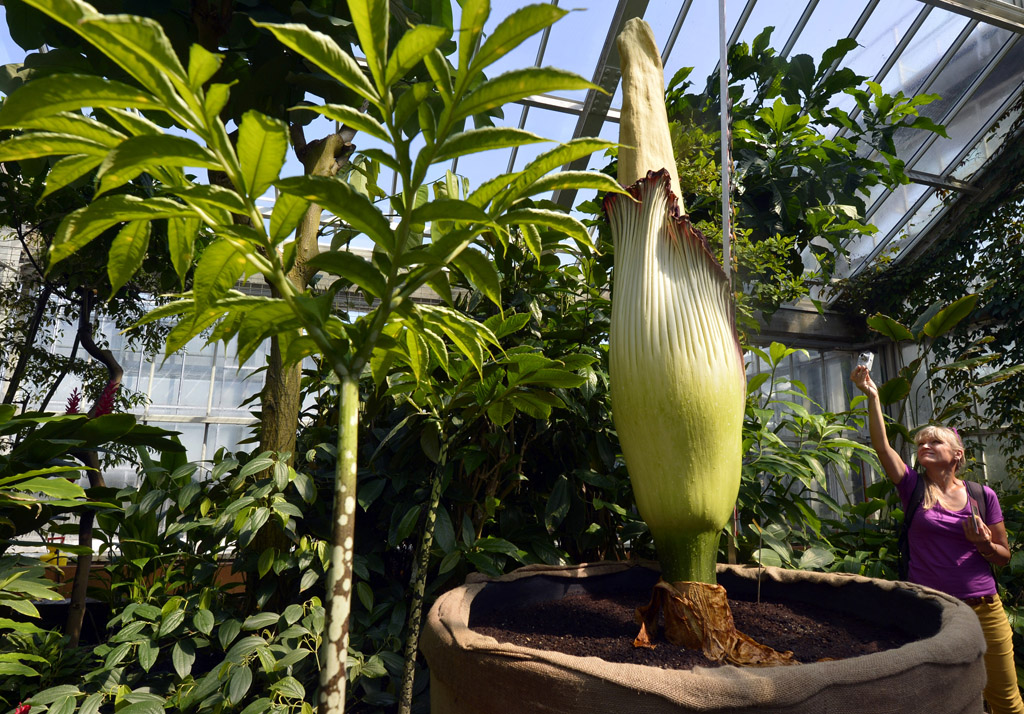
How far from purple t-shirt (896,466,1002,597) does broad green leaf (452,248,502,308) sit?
162 centimetres

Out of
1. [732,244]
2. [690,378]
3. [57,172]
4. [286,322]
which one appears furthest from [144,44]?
[732,244]

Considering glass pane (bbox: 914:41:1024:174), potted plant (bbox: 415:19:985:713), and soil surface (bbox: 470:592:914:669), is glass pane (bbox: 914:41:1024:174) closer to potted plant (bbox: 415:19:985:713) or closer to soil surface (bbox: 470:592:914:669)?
potted plant (bbox: 415:19:985:713)

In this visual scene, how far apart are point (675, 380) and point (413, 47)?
516 mm

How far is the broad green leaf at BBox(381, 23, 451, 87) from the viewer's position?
1.55 ft

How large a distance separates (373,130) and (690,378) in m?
0.51

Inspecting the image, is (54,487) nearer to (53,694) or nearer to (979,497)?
(53,694)

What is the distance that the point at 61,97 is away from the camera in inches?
16.6

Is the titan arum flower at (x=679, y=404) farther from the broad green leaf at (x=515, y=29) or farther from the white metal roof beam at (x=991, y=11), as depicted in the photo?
the white metal roof beam at (x=991, y=11)

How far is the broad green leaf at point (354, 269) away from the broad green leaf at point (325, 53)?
141mm

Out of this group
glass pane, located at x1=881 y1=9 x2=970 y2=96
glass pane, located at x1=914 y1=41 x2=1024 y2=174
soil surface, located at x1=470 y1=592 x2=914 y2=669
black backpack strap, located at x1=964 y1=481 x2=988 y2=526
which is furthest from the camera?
glass pane, located at x1=914 y1=41 x2=1024 y2=174

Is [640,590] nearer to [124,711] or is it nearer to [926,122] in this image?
[124,711]

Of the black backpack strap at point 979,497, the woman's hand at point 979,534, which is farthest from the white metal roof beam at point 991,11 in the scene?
the woman's hand at point 979,534

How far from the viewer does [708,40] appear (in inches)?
158

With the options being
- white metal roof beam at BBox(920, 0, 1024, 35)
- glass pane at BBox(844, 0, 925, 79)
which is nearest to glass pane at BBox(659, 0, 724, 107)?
glass pane at BBox(844, 0, 925, 79)
